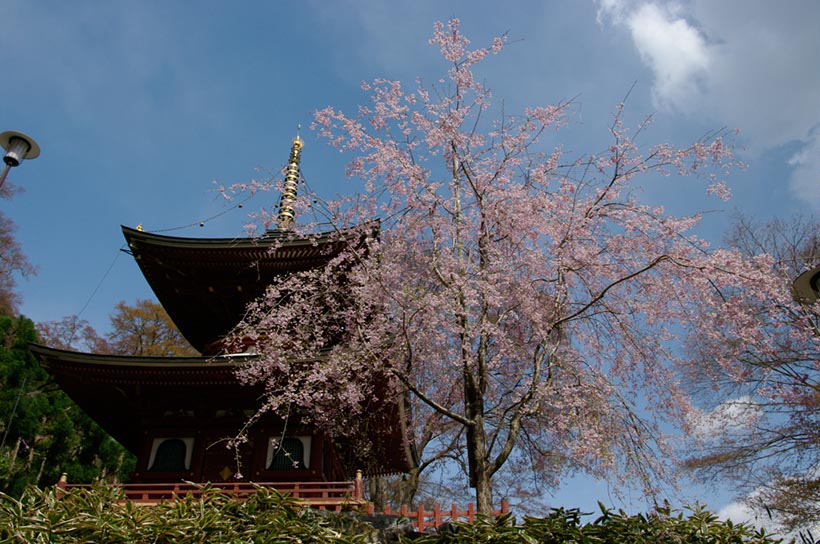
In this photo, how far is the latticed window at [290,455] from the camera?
1156 centimetres

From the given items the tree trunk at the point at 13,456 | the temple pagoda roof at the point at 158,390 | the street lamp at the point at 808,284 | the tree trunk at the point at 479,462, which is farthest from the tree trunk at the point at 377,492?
the street lamp at the point at 808,284

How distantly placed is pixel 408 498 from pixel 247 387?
9.45 meters

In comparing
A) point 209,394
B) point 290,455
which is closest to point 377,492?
point 290,455

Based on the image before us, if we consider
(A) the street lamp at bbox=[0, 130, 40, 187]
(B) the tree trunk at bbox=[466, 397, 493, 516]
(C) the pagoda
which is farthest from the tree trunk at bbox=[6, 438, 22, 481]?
(B) the tree trunk at bbox=[466, 397, 493, 516]

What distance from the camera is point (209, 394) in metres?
11.9

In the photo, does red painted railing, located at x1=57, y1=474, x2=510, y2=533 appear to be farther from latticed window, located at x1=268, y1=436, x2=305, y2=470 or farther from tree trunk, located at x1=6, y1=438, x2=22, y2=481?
tree trunk, located at x1=6, y1=438, x2=22, y2=481

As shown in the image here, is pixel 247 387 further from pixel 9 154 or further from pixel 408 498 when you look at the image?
pixel 408 498

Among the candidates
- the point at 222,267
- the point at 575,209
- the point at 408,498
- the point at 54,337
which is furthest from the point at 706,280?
the point at 54,337

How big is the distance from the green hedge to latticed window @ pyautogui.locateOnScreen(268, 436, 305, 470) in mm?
5192

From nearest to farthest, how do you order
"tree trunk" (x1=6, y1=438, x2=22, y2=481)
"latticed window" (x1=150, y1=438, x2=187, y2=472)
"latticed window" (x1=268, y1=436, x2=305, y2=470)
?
"latticed window" (x1=268, y1=436, x2=305, y2=470) < "latticed window" (x1=150, y1=438, x2=187, y2=472) < "tree trunk" (x1=6, y1=438, x2=22, y2=481)

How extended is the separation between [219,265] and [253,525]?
837 centimetres

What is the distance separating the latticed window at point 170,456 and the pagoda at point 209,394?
0.02 m

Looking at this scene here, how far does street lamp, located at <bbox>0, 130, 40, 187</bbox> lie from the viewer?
8758 mm

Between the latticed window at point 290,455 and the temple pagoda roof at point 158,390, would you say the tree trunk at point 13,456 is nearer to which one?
the temple pagoda roof at point 158,390
